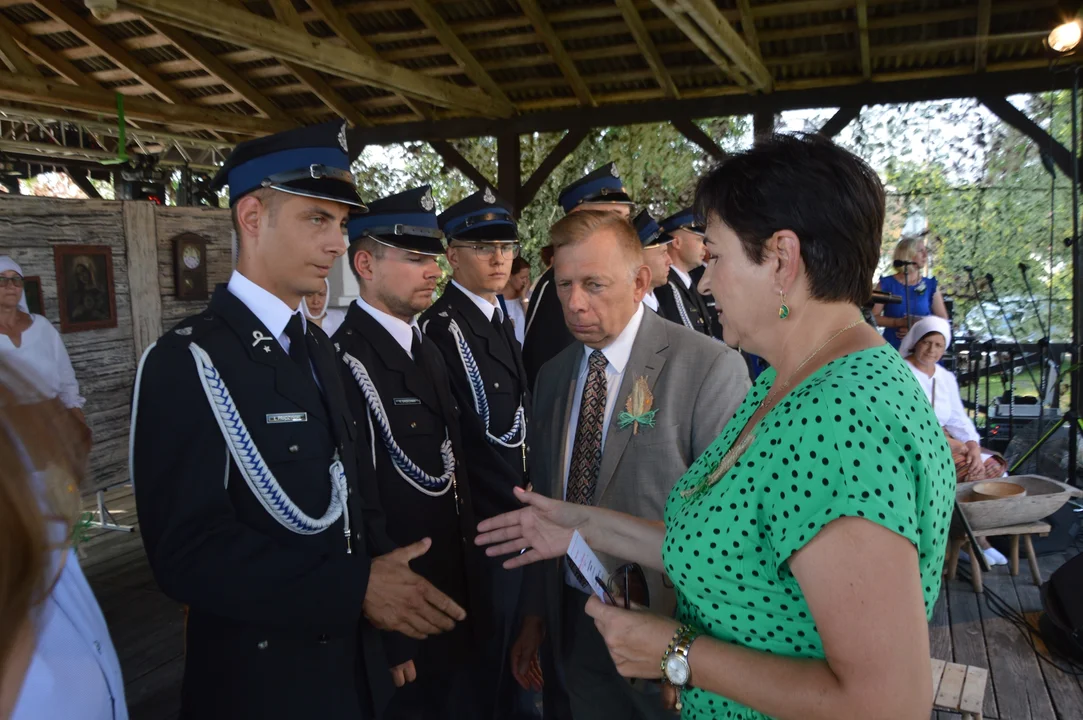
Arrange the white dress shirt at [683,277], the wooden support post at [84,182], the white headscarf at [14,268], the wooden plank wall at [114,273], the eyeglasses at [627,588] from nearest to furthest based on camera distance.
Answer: the eyeglasses at [627,588] → the white headscarf at [14,268] → the wooden plank wall at [114,273] → the white dress shirt at [683,277] → the wooden support post at [84,182]

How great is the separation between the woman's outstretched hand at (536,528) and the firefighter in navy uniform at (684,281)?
321 centimetres

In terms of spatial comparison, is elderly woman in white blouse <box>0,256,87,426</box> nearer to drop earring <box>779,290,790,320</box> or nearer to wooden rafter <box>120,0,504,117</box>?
wooden rafter <box>120,0,504,117</box>

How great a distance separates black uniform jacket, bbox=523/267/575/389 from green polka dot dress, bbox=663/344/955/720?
280cm

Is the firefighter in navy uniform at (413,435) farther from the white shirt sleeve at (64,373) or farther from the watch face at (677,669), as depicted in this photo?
the white shirt sleeve at (64,373)

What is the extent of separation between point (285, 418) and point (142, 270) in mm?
4500

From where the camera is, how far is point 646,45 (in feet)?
24.1

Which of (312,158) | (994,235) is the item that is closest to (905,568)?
(312,158)

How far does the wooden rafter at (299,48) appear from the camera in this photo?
5.43 meters

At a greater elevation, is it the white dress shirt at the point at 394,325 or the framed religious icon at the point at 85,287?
the framed religious icon at the point at 85,287

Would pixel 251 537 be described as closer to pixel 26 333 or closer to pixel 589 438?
pixel 589 438

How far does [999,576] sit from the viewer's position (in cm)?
493

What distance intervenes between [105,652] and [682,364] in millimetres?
1492

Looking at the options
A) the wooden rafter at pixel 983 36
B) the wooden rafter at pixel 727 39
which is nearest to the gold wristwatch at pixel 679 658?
the wooden rafter at pixel 727 39

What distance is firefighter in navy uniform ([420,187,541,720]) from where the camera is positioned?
3.34m
